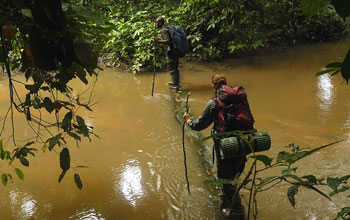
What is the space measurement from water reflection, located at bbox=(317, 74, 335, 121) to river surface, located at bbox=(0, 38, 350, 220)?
0.07 feet

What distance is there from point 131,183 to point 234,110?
6.70 ft

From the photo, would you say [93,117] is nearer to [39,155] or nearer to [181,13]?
[39,155]

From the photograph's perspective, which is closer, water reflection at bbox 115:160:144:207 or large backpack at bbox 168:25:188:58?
water reflection at bbox 115:160:144:207

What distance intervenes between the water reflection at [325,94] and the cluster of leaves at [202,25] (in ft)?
7.61

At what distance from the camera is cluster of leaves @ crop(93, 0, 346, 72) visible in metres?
10.1

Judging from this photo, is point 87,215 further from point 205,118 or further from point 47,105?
point 47,105

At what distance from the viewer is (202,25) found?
10828 millimetres

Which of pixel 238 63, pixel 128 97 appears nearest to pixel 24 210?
pixel 128 97

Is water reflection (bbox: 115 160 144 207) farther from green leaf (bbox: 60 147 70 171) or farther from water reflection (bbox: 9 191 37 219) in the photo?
green leaf (bbox: 60 147 70 171)

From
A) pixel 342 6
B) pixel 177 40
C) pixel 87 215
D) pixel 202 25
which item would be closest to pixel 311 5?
pixel 342 6

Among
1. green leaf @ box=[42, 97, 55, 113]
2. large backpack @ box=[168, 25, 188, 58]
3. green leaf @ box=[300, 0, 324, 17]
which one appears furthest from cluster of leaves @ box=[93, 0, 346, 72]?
green leaf @ box=[300, 0, 324, 17]

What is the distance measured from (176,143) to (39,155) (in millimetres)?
2249

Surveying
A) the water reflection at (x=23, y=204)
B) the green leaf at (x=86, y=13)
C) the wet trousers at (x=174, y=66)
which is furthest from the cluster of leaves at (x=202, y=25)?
the green leaf at (x=86, y=13)

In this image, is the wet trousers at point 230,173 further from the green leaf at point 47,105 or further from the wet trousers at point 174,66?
the wet trousers at point 174,66
